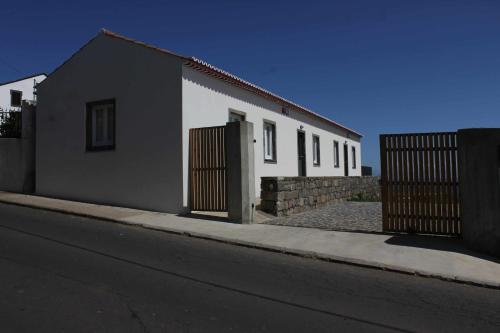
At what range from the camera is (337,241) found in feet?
27.0

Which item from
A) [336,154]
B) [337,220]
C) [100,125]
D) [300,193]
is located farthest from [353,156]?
[100,125]

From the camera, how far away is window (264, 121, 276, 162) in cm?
1597

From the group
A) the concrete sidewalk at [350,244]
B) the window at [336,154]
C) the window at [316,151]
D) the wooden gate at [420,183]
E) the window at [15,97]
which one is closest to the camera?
the concrete sidewalk at [350,244]

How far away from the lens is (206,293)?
506 centimetres

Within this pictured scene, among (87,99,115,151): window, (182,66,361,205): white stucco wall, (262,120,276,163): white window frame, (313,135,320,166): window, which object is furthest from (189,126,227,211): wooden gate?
(313,135,320,166): window

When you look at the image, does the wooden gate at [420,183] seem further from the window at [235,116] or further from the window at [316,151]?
the window at [316,151]

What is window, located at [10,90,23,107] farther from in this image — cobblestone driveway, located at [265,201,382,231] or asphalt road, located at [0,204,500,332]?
asphalt road, located at [0,204,500,332]

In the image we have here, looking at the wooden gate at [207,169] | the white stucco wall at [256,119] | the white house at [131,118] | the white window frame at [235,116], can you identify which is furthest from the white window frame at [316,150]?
the wooden gate at [207,169]

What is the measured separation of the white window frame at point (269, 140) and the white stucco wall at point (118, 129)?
5335mm

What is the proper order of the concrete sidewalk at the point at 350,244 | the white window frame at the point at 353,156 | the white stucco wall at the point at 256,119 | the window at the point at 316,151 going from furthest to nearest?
the white window frame at the point at 353,156, the window at the point at 316,151, the white stucco wall at the point at 256,119, the concrete sidewalk at the point at 350,244

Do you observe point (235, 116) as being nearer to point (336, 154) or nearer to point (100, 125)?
point (100, 125)

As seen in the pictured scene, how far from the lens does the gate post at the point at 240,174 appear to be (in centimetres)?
995

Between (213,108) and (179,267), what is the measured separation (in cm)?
698

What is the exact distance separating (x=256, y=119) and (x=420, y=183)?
7536 millimetres
